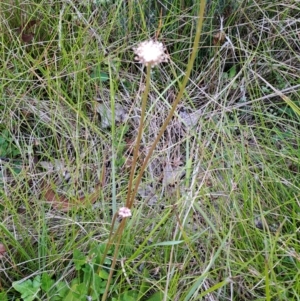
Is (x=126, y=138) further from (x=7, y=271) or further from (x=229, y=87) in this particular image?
(x=7, y=271)

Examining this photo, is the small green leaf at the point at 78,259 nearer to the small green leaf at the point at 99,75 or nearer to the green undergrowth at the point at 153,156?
the green undergrowth at the point at 153,156

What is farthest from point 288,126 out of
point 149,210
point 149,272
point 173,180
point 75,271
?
point 75,271

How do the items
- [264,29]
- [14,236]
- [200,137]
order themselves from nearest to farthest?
[14,236]
[200,137]
[264,29]

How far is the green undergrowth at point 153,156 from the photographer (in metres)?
1.16

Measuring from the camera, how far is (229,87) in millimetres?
1643

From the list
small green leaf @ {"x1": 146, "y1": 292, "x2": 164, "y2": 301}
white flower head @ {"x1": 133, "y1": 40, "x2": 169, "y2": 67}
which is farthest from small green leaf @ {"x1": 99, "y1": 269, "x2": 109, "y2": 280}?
white flower head @ {"x1": 133, "y1": 40, "x2": 169, "y2": 67}

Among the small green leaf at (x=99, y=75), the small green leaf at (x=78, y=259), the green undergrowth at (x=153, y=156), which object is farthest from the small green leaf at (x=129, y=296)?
the small green leaf at (x=99, y=75)

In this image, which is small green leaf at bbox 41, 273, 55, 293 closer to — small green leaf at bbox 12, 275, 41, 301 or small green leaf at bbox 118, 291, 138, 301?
small green leaf at bbox 12, 275, 41, 301

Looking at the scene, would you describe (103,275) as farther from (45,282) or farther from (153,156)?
(153,156)

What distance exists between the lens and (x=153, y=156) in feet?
4.73

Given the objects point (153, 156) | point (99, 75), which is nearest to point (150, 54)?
point (153, 156)

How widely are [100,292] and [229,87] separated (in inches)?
33.1

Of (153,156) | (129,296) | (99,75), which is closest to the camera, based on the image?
(129,296)

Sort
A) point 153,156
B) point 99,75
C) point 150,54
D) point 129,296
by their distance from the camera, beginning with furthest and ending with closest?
point 99,75
point 153,156
point 129,296
point 150,54
